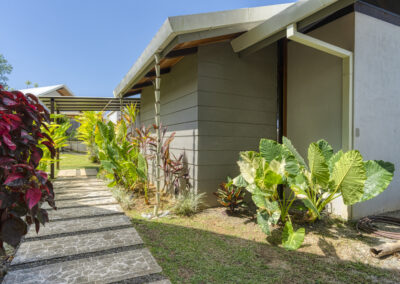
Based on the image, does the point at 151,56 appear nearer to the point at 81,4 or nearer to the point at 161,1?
the point at 161,1

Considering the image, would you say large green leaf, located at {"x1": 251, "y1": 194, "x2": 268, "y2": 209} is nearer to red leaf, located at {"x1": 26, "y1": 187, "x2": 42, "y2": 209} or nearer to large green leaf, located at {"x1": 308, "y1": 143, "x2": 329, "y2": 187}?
large green leaf, located at {"x1": 308, "y1": 143, "x2": 329, "y2": 187}

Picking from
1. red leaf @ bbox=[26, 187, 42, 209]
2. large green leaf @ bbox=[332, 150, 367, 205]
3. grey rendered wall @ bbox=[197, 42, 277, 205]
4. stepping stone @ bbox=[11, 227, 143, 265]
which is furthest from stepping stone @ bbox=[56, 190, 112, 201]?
large green leaf @ bbox=[332, 150, 367, 205]

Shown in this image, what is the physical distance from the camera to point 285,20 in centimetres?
309

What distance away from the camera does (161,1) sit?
7.00 metres

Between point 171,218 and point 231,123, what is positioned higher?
point 231,123

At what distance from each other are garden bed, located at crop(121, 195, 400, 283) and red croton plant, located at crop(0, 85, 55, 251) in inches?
49.2

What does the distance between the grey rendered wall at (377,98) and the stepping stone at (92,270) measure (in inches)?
118

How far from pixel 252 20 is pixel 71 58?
1320 inches

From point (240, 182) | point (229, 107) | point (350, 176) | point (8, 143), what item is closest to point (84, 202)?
point (240, 182)

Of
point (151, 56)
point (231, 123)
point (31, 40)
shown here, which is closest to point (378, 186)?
point (231, 123)

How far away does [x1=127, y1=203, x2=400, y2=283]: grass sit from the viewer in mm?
2094

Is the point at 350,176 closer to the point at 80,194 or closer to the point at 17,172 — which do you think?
the point at 17,172

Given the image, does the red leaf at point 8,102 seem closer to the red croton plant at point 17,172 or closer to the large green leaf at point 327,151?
the red croton plant at point 17,172

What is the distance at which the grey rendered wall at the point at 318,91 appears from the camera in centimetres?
360
